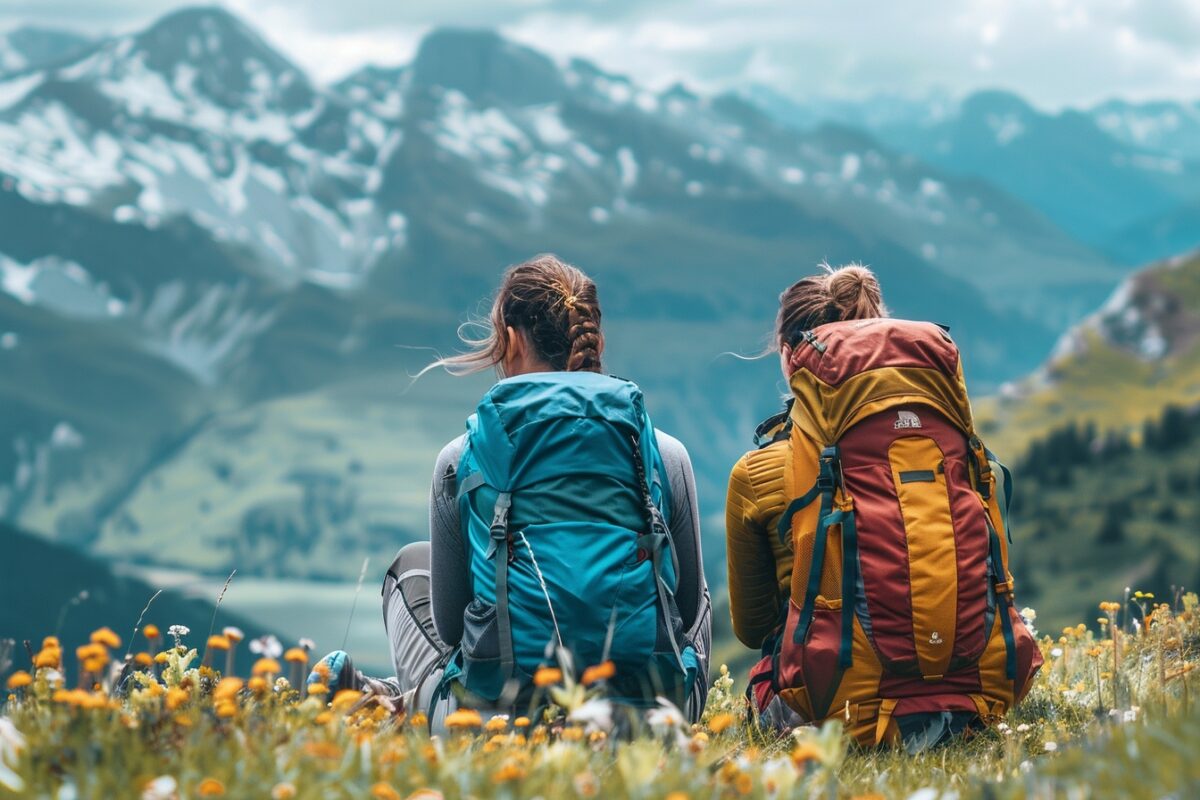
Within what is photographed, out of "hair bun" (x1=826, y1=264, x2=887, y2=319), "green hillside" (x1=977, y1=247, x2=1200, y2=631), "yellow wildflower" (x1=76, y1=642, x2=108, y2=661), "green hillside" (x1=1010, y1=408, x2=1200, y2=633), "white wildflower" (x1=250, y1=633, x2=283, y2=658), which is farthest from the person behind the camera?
"green hillside" (x1=977, y1=247, x2=1200, y2=631)

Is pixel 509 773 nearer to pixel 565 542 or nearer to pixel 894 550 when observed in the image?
pixel 565 542

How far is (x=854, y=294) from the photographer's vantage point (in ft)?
24.3

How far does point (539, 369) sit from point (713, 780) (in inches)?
127

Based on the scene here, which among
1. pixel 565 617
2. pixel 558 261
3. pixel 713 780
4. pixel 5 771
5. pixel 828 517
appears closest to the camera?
pixel 5 771

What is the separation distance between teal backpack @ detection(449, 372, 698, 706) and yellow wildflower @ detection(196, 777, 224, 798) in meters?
2.39

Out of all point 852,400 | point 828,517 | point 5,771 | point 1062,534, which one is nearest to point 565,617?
point 828,517

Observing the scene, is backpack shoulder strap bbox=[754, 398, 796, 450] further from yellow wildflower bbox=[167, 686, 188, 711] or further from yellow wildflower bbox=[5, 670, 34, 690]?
yellow wildflower bbox=[5, 670, 34, 690]

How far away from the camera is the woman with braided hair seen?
5773 mm

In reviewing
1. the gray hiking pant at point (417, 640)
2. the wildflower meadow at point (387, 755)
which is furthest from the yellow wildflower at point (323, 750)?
the gray hiking pant at point (417, 640)

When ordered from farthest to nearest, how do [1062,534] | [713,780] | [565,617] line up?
1. [1062,534]
2. [565,617]
3. [713,780]

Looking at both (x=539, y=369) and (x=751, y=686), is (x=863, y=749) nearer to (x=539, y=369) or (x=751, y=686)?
(x=751, y=686)

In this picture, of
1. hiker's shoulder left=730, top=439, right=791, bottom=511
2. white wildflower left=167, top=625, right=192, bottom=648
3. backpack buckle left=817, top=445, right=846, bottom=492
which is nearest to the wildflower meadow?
white wildflower left=167, top=625, right=192, bottom=648

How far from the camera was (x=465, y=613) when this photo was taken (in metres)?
6.01

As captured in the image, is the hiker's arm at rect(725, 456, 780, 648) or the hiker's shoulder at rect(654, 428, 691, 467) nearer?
the hiker's shoulder at rect(654, 428, 691, 467)
